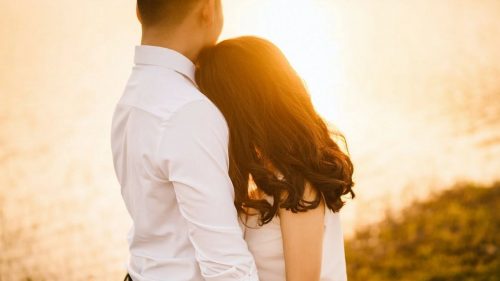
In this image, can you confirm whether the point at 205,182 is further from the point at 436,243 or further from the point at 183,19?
the point at 436,243

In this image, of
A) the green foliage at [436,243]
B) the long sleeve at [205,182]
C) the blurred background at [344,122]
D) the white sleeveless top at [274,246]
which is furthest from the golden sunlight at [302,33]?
the long sleeve at [205,182]

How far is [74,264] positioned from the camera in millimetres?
5129

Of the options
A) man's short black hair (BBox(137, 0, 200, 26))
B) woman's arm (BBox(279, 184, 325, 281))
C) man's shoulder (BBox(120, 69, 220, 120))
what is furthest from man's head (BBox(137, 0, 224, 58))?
woman's arm (BBox(279, 184, 325, 281))

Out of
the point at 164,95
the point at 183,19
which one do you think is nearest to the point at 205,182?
the point at 164,95

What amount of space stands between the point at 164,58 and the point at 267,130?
1.13 ft

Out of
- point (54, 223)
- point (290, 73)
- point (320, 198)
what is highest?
point (290, 73)

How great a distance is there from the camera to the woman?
1.91 metres

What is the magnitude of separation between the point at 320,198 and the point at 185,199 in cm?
41

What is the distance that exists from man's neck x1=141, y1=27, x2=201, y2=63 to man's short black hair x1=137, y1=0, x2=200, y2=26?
3cm

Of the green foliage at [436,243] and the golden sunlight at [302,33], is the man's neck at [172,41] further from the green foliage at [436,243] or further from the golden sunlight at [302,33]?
the golden sunlight at [302,33]

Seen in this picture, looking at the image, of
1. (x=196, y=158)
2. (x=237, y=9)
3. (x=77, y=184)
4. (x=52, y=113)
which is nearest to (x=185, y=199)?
(x=196, y=158)

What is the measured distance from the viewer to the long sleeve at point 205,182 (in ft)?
5.60

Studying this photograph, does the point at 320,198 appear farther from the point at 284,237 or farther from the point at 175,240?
the point at 175,240

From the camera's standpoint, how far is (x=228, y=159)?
5.95 ft
